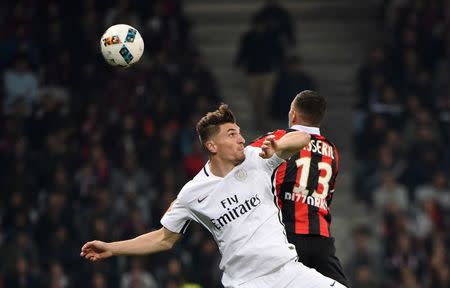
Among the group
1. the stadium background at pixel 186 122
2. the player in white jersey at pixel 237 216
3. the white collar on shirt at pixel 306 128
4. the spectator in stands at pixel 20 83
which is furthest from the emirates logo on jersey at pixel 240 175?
the spectator in stands at pixel 20 83

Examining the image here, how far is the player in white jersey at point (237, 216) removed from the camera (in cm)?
748

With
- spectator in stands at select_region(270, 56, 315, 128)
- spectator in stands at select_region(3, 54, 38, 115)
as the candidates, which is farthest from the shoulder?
spectator in stands at select_region(3, 54, 38, 115)

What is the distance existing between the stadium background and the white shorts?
6504mm

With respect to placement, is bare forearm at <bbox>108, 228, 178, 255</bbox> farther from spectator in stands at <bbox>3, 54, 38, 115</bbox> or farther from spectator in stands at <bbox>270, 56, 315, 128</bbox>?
spectator in stands at <bbox>3, 54, 38, 115</bbox>

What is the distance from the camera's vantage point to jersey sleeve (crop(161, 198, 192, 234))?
25.5 feet

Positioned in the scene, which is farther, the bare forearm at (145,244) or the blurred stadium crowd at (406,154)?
the blurred stadium crowd at (406,154)

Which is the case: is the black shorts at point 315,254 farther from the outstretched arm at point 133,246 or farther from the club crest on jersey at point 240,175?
the outstretched arm at point 133,246

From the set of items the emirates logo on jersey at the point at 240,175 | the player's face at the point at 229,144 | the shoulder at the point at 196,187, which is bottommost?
the shoulder at the point at 196,187

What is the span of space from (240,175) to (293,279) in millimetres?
800

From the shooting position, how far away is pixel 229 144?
301 inches

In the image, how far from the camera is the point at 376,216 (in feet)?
51.7

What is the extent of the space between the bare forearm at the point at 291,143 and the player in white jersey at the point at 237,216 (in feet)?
0.12

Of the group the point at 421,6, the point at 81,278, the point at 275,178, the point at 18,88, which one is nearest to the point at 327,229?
the point at 275,178

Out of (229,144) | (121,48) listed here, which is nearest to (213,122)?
(229,144)
